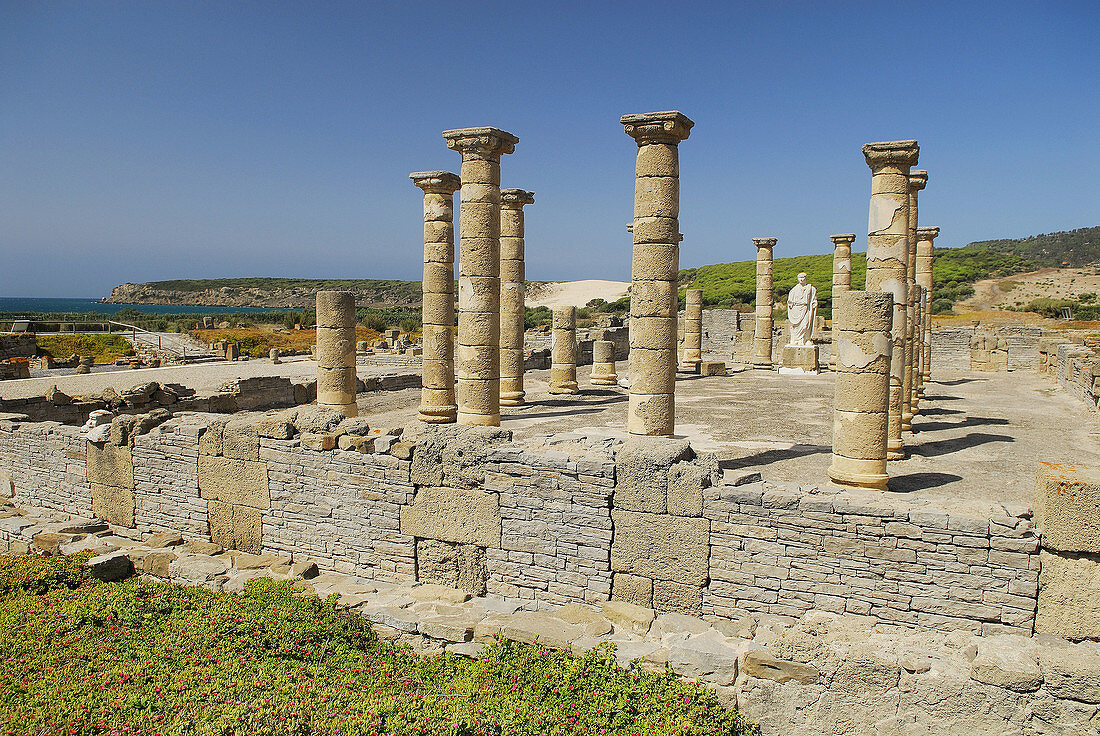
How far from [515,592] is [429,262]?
7.29 meters

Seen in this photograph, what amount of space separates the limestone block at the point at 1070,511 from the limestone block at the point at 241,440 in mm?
8738

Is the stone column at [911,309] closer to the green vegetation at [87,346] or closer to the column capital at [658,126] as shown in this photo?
the column capital at [658,126]

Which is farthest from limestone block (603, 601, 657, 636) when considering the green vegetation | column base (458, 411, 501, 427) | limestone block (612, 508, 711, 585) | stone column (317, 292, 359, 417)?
the green vegetation

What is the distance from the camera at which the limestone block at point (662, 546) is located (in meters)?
7.27

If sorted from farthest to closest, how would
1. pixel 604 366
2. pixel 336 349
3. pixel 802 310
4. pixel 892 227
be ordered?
pixel 802 310
pixel 604 366
pixel 336 349
pixel 892 227

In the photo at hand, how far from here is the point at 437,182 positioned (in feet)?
42.7

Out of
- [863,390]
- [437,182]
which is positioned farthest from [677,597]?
[437,182]

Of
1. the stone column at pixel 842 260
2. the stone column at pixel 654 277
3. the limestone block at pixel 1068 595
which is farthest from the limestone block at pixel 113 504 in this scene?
the stone column at pixel 842 260

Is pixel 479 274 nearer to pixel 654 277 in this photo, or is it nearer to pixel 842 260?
pixel 654 277

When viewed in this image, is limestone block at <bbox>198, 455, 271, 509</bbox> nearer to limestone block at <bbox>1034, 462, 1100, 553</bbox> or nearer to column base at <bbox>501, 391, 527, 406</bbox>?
column base at <bbox>501, 391, 527, 406</bbox>

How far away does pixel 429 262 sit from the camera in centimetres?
1339

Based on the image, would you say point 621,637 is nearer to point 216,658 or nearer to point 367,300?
point 216,658

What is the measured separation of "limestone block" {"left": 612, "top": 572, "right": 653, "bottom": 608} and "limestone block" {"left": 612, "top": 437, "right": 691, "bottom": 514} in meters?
0.75

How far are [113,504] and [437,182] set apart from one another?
24.5ft
